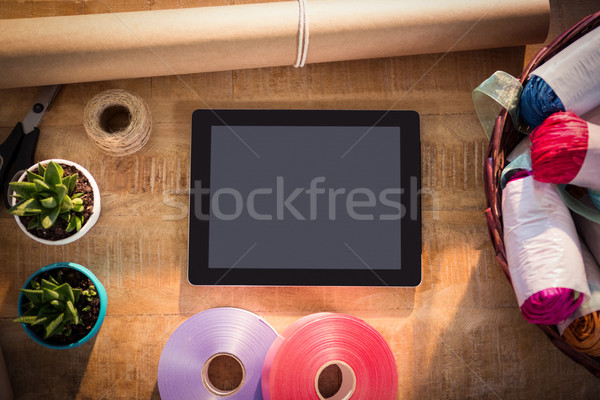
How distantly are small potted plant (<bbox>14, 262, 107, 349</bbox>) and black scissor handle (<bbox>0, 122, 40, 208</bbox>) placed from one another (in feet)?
0.58

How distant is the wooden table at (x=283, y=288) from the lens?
0.87 metres

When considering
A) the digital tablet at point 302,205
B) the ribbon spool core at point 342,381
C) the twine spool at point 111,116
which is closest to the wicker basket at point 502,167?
the digital tablet at point 302,205

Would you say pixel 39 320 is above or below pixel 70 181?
below

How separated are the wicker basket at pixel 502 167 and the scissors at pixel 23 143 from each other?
83 centimetres

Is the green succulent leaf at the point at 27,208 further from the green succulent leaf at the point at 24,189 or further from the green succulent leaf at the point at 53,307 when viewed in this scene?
the green succulent leaf at the point at 53,307

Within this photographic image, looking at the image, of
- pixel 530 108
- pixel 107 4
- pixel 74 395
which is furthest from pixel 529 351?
pixel 107 4

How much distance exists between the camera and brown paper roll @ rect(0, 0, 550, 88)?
791 mm

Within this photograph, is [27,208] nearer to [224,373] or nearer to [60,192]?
[60,192]

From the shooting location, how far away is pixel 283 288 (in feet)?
2.89

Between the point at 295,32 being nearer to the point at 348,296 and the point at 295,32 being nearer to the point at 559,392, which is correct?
the point at 348,296

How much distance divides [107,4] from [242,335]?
699 mm

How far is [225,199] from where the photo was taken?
83 cm

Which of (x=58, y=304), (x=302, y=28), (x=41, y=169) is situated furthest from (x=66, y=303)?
(x=302, y=28)

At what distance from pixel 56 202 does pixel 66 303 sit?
0.17 metres
